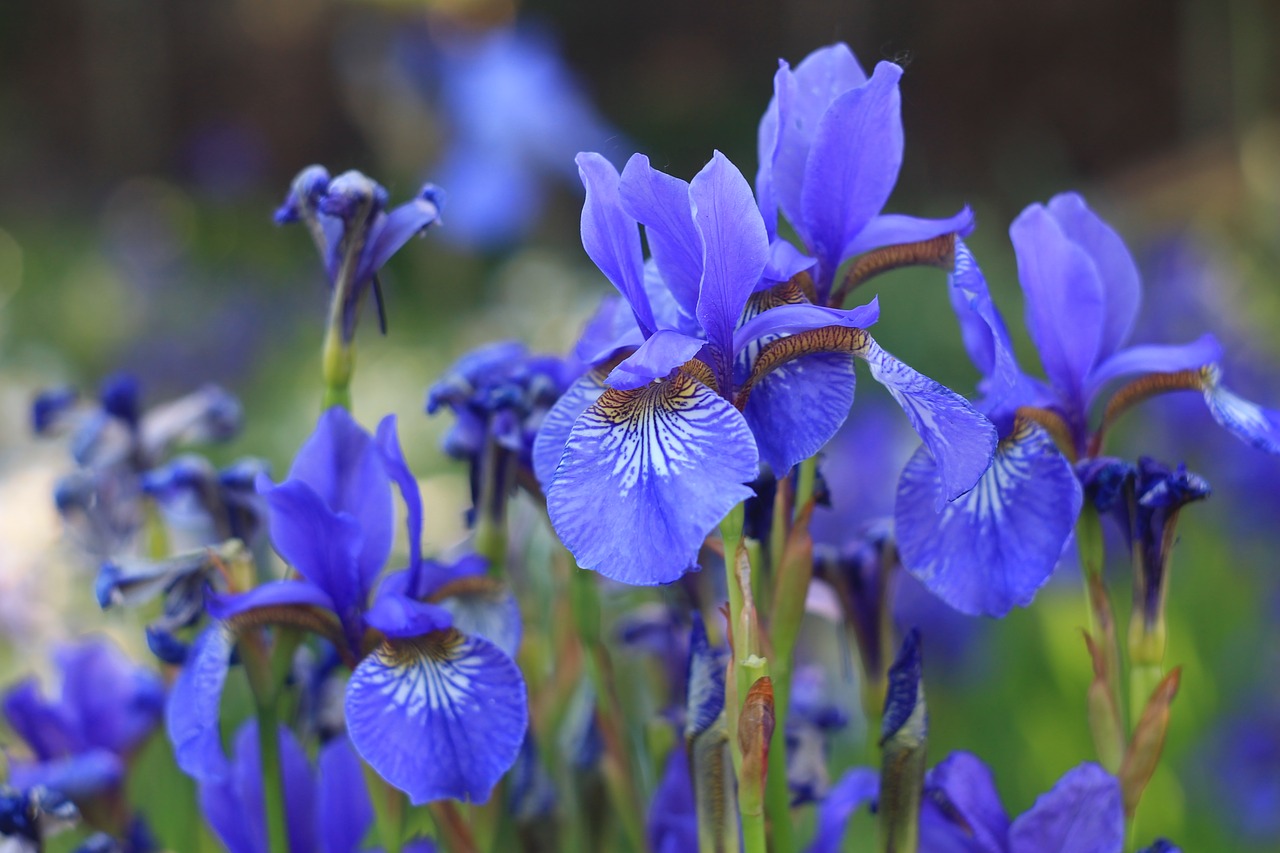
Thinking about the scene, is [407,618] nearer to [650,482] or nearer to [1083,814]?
[650,482]

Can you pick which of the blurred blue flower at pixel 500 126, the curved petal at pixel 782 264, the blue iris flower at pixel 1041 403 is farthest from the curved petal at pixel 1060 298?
the blurred blue flower at pixel 500 126

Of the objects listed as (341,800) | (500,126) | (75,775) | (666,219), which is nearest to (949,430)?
(666,219)

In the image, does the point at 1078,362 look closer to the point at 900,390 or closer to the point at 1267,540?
the point at 900,390

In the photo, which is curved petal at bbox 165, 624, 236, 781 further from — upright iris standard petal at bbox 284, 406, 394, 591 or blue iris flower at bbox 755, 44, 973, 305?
blue iris flower at bbox 755, 44, 973, 305

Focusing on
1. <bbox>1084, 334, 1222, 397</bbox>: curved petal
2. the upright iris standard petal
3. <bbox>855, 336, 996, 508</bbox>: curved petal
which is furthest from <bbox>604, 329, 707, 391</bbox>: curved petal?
<bbox>1084, 334, 1222, 397</bbox>: curved petal

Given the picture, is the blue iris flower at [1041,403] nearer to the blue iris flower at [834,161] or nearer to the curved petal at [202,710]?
the blue iris flower at [834,161]
